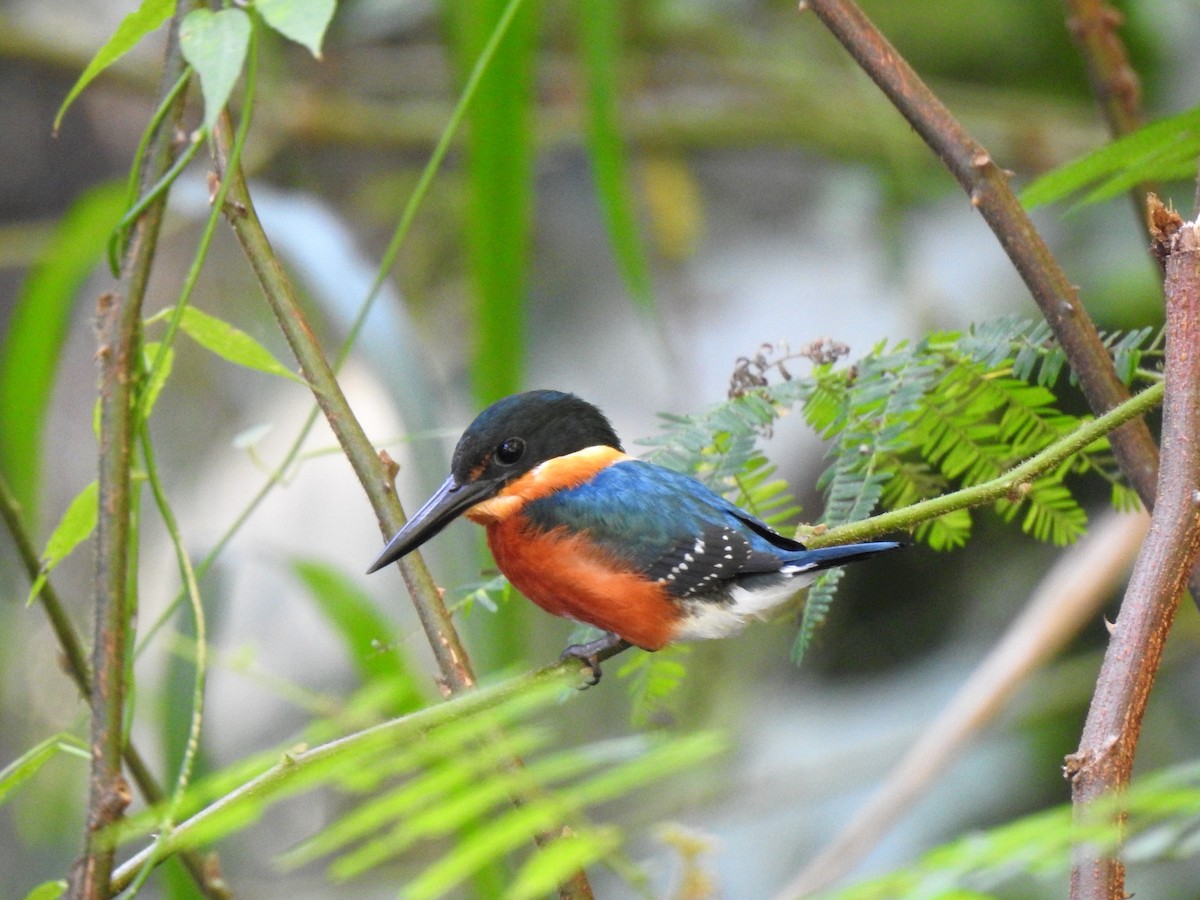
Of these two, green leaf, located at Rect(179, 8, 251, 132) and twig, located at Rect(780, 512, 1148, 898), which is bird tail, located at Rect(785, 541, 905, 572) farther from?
twig, located at Rect(780, 512, 1148, 898)

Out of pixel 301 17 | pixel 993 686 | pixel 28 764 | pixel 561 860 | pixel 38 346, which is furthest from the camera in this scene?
pixel 993 686

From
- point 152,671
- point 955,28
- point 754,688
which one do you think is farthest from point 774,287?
point 152,671

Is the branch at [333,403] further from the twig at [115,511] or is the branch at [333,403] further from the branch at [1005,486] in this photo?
the branch at [1005,486]

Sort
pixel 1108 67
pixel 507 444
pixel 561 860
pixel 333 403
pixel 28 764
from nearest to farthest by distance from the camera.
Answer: pixel 561 860 → pixel 28 764 → pixel 333 403 → pixel 507 444 → pixel 1108 67

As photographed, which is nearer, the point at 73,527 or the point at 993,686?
the point at 73,527

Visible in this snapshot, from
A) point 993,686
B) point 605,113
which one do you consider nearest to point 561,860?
point 605,113

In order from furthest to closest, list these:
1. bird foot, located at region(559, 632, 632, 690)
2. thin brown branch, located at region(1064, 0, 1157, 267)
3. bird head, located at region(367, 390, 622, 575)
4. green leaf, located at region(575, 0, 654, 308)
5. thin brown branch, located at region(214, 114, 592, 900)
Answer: green leaf, located at region(575, 0, 654, 308) → thin brown branch, located at region(1064, 0, 1157, 267) → bird head, located at region(367, 390, 622, 575) → bird foot, located at region(559, 632, 632, 690) → thin brown branch, located at region(214, 114, 592, 900)

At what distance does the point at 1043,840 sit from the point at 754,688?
2.82 metres

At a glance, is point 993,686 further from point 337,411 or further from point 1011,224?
point 337,411

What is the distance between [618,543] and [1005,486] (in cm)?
43

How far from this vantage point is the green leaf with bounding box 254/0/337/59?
66 cm

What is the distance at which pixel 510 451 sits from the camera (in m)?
1.23

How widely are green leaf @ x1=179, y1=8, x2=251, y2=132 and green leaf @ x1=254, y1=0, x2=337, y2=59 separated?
0.02 meters

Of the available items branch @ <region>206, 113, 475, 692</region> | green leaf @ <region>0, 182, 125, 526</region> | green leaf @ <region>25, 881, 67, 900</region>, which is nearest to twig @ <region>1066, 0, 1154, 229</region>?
branch @ <region>206, 113, 475, 692</region>
